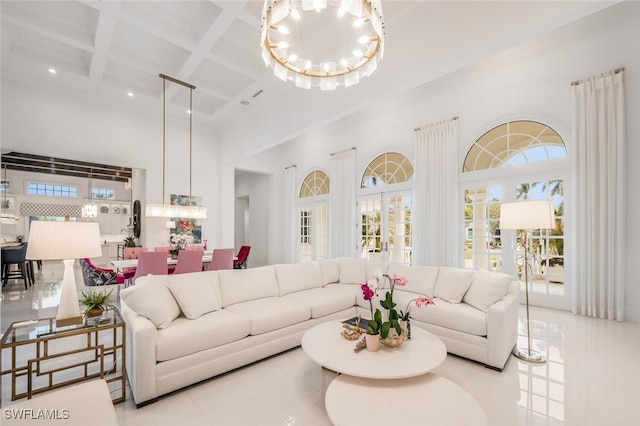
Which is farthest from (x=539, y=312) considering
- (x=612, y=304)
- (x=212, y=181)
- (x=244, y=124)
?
(x=212, y=181)

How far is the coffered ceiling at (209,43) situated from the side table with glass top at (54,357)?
12.4 ft

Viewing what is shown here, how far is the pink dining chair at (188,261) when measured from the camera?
14.9ft

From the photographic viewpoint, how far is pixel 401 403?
63.8 inches

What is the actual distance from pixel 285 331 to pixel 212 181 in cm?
625

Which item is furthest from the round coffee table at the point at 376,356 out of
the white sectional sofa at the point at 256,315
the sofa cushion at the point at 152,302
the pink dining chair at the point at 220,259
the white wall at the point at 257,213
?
the white wall at the point at 257,213

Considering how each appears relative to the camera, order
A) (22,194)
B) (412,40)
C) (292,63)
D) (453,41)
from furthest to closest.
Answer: (22,194), (412,40), (453,41), (292,63)

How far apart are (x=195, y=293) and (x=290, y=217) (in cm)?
635

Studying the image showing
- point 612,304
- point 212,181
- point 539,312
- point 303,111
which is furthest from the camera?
point 212,181

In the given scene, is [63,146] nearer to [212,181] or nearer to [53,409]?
[212,181]

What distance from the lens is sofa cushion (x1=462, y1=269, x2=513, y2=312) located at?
294cm

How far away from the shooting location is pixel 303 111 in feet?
17.7

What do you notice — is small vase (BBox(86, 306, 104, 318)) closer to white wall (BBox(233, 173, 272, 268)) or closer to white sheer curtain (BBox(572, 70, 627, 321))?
white sheer curtain (BBox(572, 70, 627, 321))

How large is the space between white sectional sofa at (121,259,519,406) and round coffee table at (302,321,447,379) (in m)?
0.65

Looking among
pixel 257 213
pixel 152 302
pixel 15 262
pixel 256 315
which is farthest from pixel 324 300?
pixel 257 213
